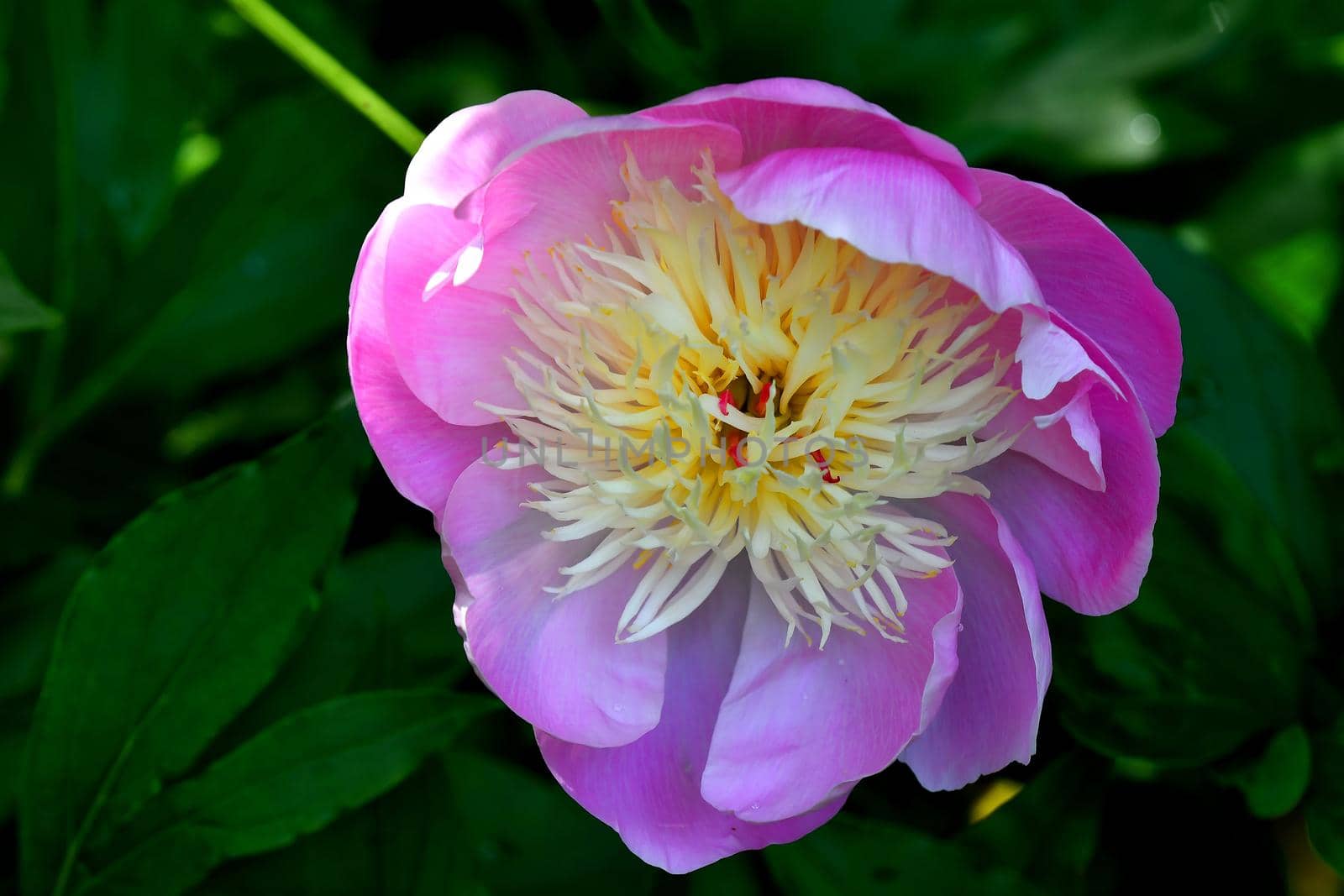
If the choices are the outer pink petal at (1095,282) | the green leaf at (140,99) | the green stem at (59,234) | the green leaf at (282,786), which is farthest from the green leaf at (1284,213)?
the green stem at (59,234)

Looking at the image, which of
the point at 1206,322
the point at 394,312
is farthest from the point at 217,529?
the point at 1206,322

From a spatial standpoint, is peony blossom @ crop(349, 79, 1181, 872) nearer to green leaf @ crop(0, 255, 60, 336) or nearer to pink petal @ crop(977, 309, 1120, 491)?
pink petal @ crop(977, 309, 1120, 491)

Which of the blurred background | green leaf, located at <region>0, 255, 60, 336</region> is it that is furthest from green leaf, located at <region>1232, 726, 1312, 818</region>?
green leaf, located at <region>0, 255, 60, 336</region>

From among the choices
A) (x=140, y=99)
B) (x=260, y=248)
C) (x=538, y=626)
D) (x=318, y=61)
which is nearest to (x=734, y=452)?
(x=538, y=626)

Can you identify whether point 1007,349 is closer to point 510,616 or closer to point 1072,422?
point 1072,422

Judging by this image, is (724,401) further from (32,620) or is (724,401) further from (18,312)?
(32,620)
